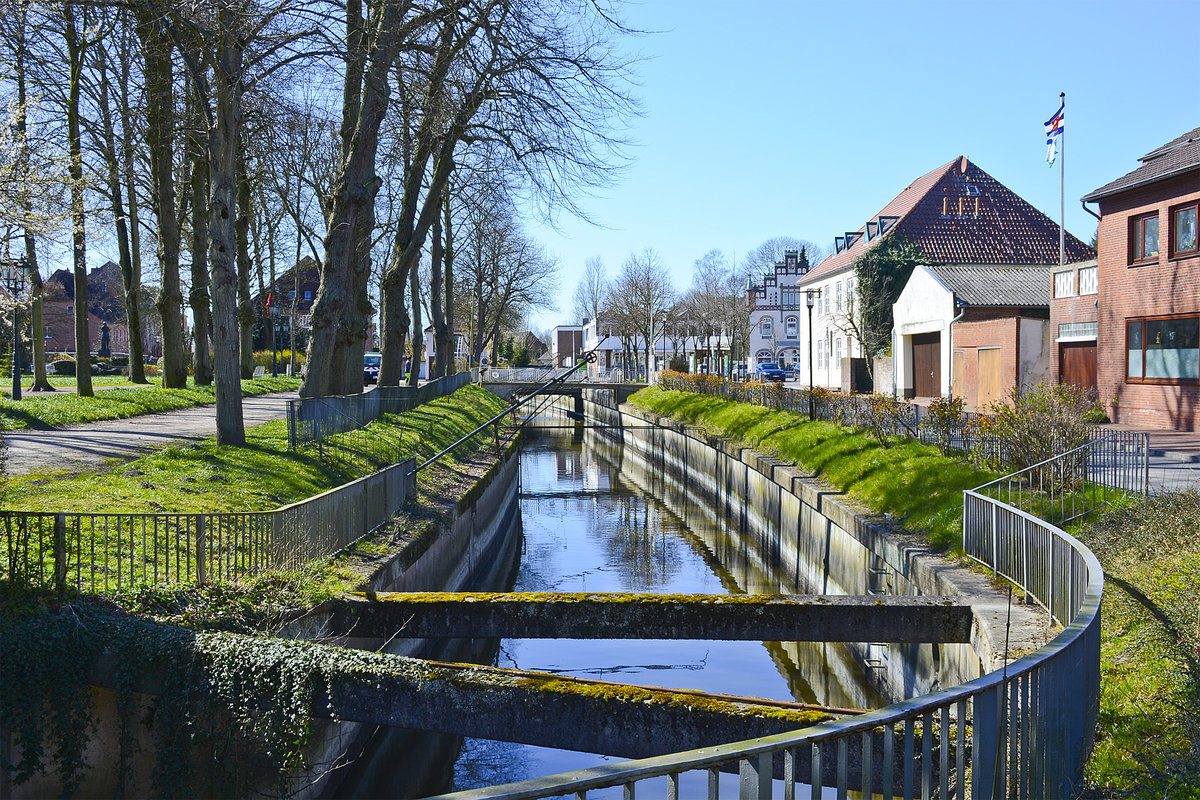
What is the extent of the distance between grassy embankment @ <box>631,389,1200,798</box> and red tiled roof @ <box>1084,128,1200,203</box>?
10.2 meters

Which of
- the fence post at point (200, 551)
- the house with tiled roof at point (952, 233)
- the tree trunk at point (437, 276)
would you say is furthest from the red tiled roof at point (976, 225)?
the fence post at point (200, 551)

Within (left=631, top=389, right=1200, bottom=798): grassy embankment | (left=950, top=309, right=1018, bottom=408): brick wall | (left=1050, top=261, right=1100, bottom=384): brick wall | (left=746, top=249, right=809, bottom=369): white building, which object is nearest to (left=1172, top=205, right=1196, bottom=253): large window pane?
(left=1050, top=261, right=1100, bottom=384): brick wall

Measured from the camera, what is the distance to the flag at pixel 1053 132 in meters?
32.6

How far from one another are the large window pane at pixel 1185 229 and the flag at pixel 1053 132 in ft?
39.1

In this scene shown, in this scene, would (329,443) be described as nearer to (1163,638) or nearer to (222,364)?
(222,364)

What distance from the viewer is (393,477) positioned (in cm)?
1481

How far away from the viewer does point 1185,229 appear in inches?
857

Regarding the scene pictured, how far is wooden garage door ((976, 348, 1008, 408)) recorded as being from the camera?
29672 millimetres

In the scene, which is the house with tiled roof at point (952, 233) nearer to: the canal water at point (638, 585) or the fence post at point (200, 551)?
the canal water at point (638, 585)

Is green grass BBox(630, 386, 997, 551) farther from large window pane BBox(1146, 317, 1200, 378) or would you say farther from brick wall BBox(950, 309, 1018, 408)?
large window pane BBox(1146, 317, 1200, 378)

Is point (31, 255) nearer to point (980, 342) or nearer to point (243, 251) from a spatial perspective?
point (243, 251)

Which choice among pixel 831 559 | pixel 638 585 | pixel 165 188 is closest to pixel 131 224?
pixel 165 188

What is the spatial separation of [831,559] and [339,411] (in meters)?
9.59

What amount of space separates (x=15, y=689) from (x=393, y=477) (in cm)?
766
